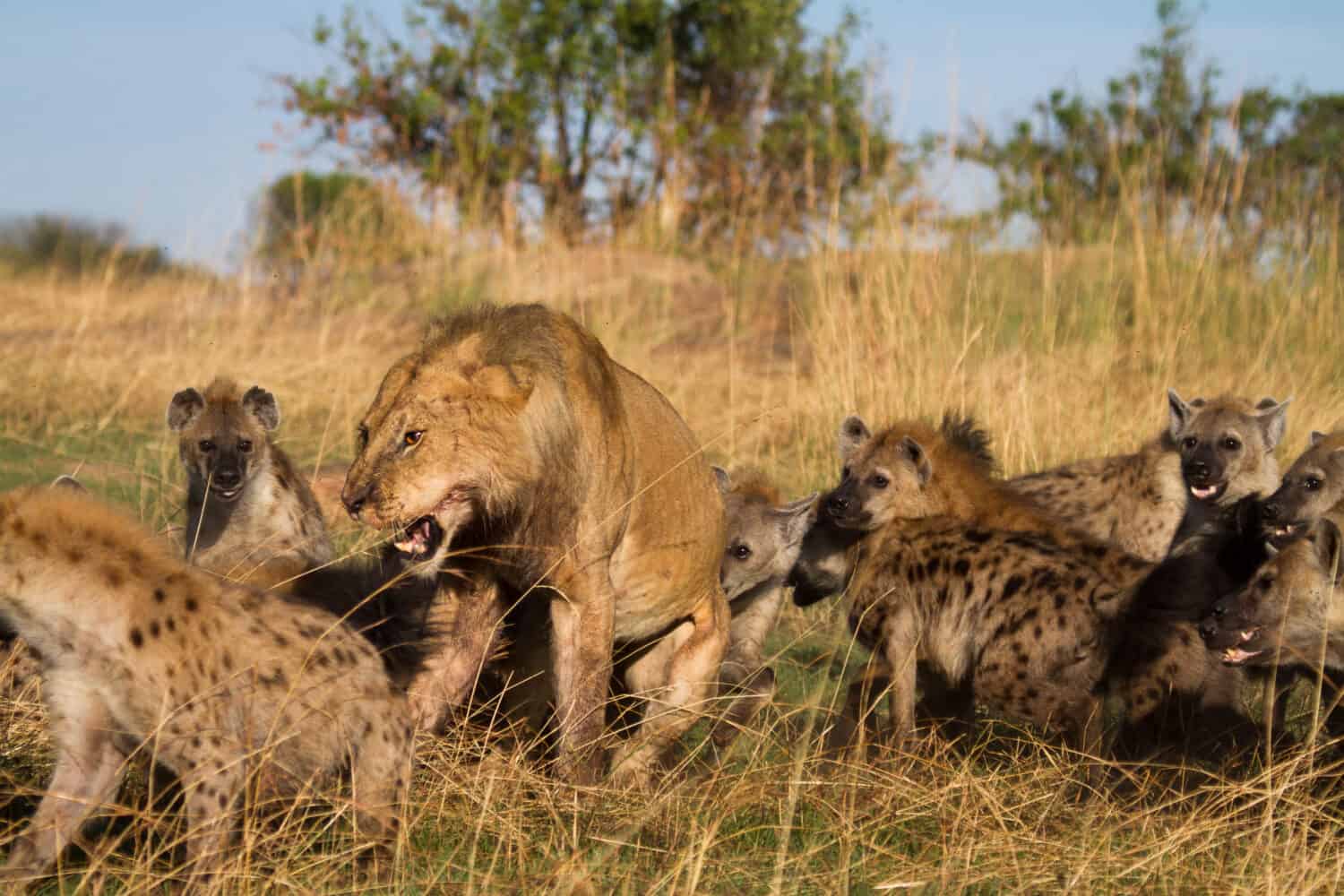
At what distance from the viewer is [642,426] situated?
4.73 metres

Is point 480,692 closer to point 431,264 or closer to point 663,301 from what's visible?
point 663,301

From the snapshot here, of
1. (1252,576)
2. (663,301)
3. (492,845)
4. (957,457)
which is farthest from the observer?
(663,301)

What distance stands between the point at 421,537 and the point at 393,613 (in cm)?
73

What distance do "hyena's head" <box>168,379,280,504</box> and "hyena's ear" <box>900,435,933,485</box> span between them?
8.79ft

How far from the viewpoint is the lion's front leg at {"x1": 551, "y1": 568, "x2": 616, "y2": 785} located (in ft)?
14.2

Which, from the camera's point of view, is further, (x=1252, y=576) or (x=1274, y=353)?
(x=1274, y=353)

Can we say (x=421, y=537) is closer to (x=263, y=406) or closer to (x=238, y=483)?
(x=238, y=483)

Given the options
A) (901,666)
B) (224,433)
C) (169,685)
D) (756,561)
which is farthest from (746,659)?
(169,685)

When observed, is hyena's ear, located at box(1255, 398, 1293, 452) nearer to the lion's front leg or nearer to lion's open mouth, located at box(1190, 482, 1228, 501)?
lion's open mouth, located at box(1190, 482, 1228, 501)

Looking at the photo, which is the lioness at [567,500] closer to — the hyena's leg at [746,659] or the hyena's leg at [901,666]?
the hyena's leg at [746,659]

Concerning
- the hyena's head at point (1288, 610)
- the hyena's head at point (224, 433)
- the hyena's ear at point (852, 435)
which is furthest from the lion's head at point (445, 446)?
the hyena's head at point (224, 433)

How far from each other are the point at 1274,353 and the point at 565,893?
8.22 metres

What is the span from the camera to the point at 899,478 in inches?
242

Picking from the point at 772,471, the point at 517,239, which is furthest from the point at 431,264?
the point at 772,471
